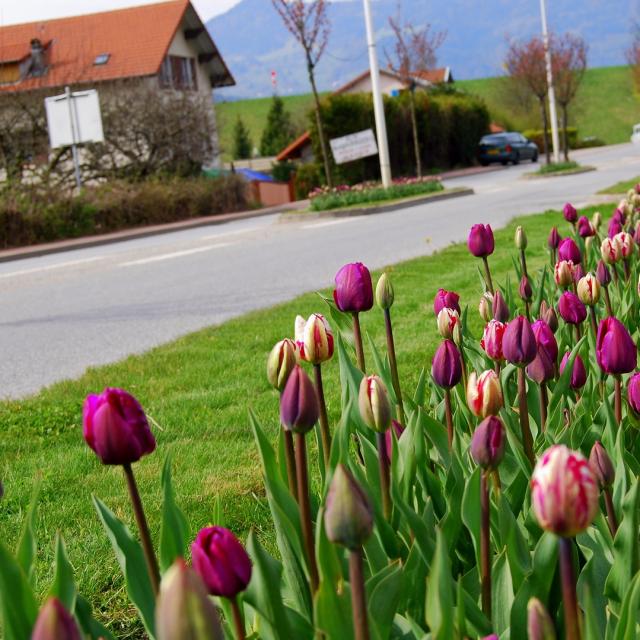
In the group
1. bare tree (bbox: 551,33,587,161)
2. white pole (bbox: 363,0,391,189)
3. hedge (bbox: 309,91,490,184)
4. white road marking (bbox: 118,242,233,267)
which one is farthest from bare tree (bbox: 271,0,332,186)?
bare tree (bbox: 551,33,587,161)

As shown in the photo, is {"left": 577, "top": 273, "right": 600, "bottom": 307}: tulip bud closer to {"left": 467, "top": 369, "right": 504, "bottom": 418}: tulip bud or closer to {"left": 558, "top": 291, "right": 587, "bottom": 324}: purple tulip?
{"left": 558, "top": 291, "right": 587, "bottom": 324}: purple tulip

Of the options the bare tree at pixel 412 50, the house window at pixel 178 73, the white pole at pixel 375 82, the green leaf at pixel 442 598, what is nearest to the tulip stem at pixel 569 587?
the green leaf at pixel 442 598

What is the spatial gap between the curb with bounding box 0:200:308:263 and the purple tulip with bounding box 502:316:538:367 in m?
17.9

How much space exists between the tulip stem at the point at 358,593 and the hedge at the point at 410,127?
1274 inches

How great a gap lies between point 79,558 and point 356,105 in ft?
106

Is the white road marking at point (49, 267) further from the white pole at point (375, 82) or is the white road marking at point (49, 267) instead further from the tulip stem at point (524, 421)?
the tulip stem at point (524, 421)

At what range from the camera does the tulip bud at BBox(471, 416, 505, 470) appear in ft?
4.86

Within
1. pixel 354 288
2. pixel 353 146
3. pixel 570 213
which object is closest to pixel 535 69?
pixel 353 146

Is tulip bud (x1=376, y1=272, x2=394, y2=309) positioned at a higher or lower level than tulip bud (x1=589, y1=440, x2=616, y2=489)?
higher

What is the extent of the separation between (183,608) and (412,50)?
34826 millimetres

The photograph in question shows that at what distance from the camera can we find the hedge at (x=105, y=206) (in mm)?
21719

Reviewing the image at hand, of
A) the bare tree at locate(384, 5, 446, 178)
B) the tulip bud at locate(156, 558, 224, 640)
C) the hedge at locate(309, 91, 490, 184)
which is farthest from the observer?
the hedge at locate(309, 91, 490, 184)

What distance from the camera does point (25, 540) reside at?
4.61 feet

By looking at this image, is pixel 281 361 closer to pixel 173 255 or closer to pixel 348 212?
pixel 173 255
